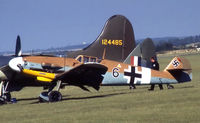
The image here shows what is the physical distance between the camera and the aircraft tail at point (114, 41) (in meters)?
22.7

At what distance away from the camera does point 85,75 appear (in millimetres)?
19859

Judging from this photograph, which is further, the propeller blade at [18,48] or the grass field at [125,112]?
the propeller blade at [18,48]

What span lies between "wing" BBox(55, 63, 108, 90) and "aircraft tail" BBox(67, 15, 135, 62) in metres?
2.40

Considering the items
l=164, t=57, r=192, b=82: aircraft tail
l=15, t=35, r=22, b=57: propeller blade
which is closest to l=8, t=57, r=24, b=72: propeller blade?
l=15, t=35, r=22, b=57: propeller blade

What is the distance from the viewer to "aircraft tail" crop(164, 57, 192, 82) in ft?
70.7

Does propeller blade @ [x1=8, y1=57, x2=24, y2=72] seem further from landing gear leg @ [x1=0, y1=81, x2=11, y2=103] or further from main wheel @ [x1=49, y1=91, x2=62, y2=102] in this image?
landing gear leg @ [x1=0, y1=81, x2=11, y2=103]

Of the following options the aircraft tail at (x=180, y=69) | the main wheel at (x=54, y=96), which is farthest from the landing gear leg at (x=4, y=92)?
the aircraft tail at (x=180, y=69)

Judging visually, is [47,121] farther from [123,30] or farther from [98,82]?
[123,30]

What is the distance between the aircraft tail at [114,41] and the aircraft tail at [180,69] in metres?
2.60

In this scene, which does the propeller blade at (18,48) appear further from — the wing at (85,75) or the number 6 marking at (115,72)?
the number 6 marking at (115,72)

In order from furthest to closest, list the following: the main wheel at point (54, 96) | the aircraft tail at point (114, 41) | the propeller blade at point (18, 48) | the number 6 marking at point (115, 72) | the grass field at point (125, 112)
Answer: the aircraft tail at point (114, 41), the propeller blade at point (18, 48), the number 6 marking at point (115, 72), the main wheel at point (54, 96), the grass field at point (125, 112)

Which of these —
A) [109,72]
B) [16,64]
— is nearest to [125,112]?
[16,64]

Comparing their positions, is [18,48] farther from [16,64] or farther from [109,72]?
[109,72]

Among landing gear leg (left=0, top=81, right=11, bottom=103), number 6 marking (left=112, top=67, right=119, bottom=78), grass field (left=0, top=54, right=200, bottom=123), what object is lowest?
landing gear leg (left=0, top=81, right=11, bottom=103)
